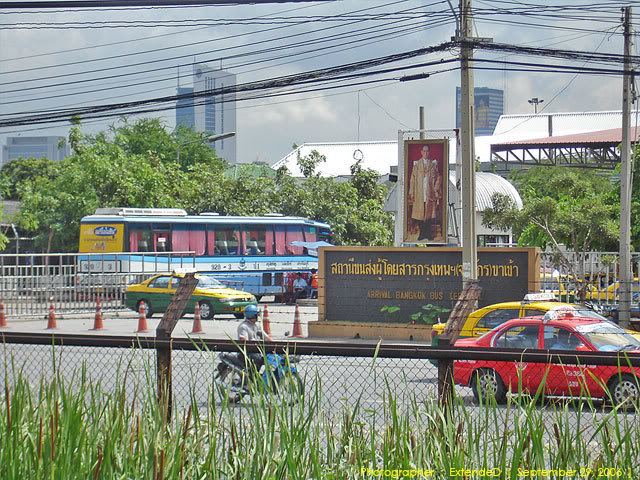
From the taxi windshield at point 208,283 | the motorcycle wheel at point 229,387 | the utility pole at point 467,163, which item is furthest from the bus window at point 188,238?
the motorcycle wheel at point 229,387

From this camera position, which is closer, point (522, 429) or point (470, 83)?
point (522, 429)

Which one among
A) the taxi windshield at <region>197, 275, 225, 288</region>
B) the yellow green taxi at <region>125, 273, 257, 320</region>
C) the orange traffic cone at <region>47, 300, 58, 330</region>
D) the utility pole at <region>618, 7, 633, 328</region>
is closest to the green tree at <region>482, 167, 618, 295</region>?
the utility pole at <region>618, 7, 633, 328</region>

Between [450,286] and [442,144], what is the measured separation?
396 cm

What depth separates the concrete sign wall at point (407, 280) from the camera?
80.7ft

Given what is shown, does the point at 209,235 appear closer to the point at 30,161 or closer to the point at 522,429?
the point at 522,429

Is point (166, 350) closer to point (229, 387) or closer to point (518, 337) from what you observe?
point (229, 387)

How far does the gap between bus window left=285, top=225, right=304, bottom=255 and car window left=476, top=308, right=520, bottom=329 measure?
1057 inches

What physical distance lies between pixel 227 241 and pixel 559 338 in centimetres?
2880

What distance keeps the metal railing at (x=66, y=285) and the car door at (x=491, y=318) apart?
15.3 metres

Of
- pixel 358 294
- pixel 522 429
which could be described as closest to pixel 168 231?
pixel 358 294

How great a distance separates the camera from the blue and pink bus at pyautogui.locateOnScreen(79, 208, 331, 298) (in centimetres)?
4003

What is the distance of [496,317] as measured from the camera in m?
17.9

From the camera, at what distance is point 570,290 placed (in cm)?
2498

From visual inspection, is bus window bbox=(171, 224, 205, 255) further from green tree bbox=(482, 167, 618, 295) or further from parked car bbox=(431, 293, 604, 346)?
parked car bbox=(431, 293, 604, 346)
